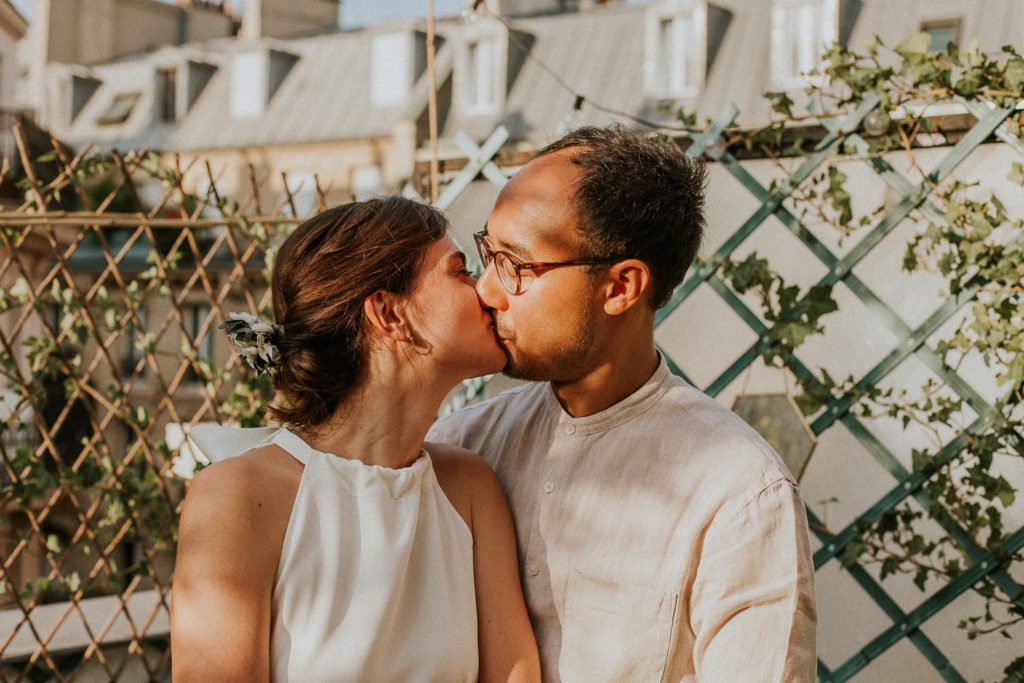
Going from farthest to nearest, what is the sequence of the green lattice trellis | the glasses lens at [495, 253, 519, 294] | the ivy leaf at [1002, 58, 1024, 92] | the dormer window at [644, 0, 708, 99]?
the dormer window at [644, 0, 708, 99], the green lattice trellis, the ivy leaf at [1002, 58, 1024, 92], the glasses lens at [495, 253, 519, 294]

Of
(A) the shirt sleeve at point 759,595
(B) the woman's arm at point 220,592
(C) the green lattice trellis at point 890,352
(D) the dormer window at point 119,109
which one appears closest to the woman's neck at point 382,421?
(B) the woman's arm at point 220,592

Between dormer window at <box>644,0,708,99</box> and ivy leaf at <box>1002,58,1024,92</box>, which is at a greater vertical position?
ivy leaf at <box>1002,58,1024,92</box>

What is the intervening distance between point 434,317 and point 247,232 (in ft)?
6.28

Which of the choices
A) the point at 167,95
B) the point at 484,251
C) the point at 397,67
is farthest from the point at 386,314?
the point at 167,95

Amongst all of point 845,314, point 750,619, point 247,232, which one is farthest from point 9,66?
point 750,619

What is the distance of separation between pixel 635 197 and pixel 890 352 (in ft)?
3.48

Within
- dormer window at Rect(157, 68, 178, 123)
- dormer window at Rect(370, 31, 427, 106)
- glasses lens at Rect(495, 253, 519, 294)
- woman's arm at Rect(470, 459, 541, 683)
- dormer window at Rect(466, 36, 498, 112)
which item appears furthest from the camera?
dormer window at Rect(157, 68, 178, 123)

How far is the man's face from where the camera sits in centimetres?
166

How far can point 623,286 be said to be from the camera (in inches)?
66.2

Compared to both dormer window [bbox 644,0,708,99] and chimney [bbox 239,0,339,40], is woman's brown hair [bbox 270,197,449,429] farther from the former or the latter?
chimney [bbox 239,0,339,40]

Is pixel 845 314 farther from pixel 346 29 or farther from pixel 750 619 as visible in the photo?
pixel 346 29

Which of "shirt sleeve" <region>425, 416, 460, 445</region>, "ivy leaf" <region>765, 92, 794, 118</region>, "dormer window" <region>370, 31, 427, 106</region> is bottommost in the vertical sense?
"dormer window" <region>370, 31, 427, 106</region>

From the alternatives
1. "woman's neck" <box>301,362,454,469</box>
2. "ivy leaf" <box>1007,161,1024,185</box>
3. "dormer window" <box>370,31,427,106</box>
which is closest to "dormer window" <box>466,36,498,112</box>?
"dormer window" <box>370,31,427,106</box>

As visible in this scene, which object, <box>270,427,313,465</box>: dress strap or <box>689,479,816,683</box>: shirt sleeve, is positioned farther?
<box>270,427,313,465</box>: dress strap
